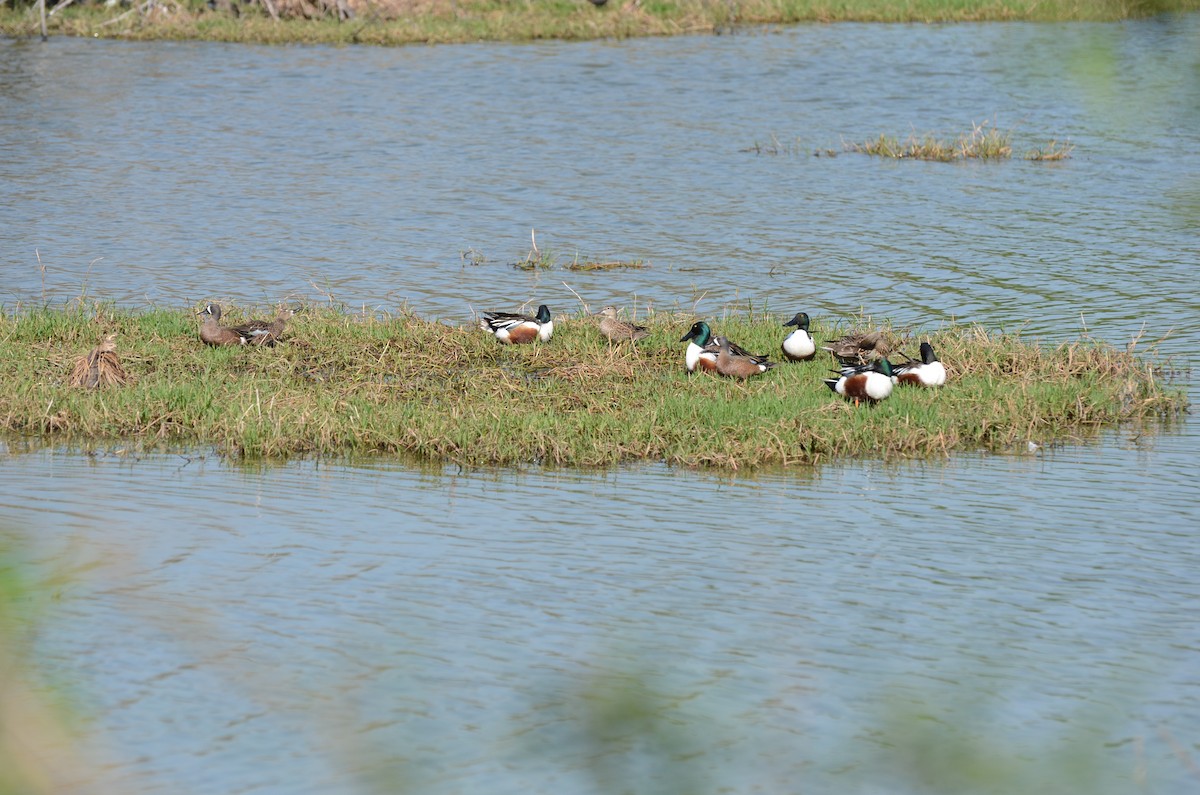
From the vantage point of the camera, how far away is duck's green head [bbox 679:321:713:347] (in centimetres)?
1317

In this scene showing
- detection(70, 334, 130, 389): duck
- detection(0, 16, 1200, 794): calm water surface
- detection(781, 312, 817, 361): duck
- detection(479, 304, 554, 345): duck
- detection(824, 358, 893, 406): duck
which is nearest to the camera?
detection(0, 16, 1200, 794): calm water surface

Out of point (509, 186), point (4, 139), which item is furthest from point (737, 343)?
point (4, 139)

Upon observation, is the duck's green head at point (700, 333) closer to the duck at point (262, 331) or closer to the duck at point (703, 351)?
the duck at point (703, 351)

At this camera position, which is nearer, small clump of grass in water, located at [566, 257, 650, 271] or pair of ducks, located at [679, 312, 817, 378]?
pair of ducks, located at [679, 312, 817, 378]

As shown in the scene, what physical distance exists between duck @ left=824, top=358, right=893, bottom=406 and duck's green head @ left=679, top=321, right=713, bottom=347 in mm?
1391

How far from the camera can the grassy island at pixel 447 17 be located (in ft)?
132

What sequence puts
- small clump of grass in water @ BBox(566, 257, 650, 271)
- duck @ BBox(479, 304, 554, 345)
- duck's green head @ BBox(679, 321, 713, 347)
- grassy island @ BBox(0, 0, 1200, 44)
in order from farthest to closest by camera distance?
grassy island @ BBox(0, 0, 1200, 44)
small clump of grass in water @ BBox(566, 257, 650, 271)
duck @ BBox(479, 304, 554, 345)
duck's green head @ BBox(679, 321, 713, 347)

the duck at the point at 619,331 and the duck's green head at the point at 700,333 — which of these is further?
the duck at the point at 619,331

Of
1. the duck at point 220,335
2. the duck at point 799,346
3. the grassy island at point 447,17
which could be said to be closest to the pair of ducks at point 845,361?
the duck at point 799,346

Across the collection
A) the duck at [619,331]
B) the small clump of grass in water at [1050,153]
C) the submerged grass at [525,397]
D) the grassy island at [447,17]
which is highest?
the grassy island at [447,17]

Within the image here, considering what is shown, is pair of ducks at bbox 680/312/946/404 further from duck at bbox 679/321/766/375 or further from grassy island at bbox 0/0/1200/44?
grassy island at bbox 0/0/1200/44

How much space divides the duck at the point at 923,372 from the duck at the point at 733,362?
3.59ft

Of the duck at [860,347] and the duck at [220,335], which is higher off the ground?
the duck at [220,335]

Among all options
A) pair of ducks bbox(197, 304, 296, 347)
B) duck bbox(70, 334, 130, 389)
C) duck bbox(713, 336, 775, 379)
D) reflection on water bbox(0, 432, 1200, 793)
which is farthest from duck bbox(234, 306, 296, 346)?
duck bbox(713, 336, 775, 379)
